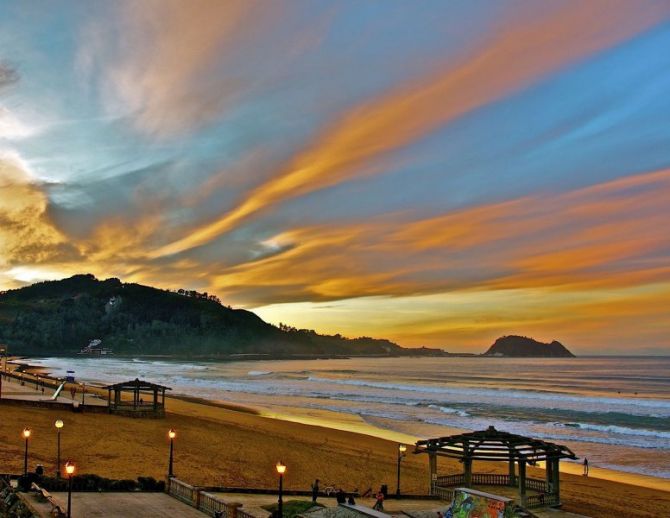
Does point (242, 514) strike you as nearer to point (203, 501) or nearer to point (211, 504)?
point (211, 504)

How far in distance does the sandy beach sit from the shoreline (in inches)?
11.2

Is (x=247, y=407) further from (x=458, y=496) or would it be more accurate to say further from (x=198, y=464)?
(x=458, y=496)

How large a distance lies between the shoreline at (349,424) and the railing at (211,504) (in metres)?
21.7

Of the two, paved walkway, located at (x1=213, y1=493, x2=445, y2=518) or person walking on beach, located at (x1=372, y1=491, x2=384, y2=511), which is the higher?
person walking on beach, located at (x1=372, y1=491, x2=384, y2=511)

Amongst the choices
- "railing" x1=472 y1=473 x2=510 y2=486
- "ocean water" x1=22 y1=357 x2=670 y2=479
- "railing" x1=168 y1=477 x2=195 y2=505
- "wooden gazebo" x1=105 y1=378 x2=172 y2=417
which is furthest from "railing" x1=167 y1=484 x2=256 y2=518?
"ocean water" x1=22 y1=357 x2=670 y2=479

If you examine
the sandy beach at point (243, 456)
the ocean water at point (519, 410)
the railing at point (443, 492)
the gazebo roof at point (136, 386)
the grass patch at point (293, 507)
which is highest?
the gazebo roof at point (136, 386)

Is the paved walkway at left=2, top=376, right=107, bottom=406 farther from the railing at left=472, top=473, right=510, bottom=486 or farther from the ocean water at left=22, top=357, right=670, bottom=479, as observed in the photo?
the railing at left=472, top=473, right=510, bottom=486

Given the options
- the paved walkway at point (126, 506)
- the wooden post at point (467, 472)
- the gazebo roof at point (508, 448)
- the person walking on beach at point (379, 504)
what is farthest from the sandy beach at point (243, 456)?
the person walking on beach at point (379, 504)

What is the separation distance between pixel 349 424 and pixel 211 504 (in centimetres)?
3322

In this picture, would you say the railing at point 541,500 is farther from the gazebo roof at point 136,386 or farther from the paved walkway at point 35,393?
the paved walkway at point 35,393

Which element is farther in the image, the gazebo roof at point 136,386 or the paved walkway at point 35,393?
the paved walkway at point 35,393

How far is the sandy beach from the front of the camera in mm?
26188

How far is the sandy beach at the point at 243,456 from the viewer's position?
26188 millimetres

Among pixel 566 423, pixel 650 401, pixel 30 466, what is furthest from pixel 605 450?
pixel 650 401
